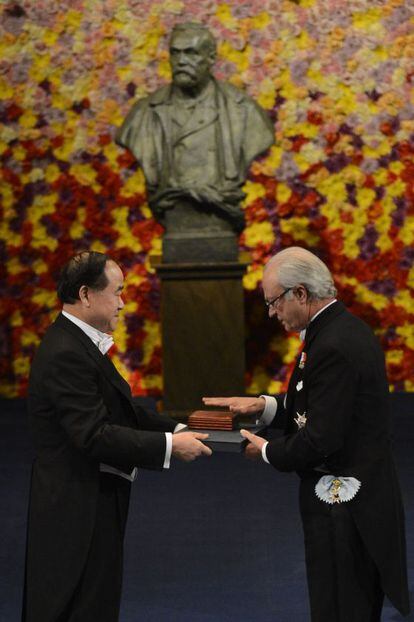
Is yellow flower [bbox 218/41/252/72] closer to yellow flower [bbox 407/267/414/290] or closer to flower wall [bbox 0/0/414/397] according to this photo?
flower wall [bbox 0/0/414/397]

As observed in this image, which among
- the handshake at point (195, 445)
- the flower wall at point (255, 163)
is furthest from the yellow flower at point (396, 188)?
the handshake at point (195, 445)

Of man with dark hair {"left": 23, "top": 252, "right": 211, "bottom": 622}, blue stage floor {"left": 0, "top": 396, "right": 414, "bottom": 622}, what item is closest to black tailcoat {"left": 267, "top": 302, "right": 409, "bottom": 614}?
man with dark hair {"left": 23, "top": 252, "right": 211, "bottom": 622}

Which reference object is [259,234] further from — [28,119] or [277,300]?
[277,300]

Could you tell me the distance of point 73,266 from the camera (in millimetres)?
2482

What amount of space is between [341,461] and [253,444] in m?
A: 0.26

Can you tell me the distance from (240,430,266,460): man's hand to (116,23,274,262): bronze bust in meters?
3.24

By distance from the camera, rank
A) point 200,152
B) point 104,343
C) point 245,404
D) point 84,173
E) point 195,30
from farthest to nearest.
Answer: point 84,173 < point 200,152 < point 195,30 < point 245,404 < point 104,343

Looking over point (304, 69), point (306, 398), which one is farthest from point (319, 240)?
point (306, 398)

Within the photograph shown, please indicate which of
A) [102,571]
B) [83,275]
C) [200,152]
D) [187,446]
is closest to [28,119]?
[200,152]

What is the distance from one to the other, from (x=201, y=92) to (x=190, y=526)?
8.34 ft

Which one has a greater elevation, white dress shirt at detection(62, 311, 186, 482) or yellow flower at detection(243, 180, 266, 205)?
white dress shirt at detection(62, 311, 186, 482)

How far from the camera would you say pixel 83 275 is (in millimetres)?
2473

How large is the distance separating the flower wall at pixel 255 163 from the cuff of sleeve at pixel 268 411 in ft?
13.2

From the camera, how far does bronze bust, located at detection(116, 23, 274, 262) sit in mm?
5750
